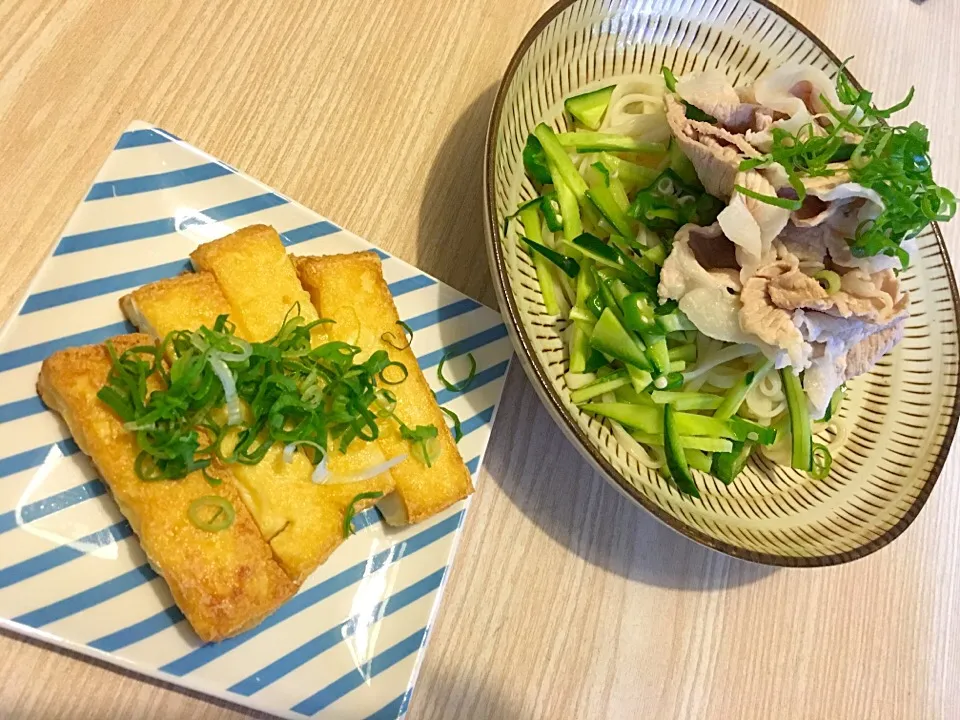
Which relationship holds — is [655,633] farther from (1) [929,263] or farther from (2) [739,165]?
(1) [929,263]

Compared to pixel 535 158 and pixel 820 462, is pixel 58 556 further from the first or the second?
pixel 820 462

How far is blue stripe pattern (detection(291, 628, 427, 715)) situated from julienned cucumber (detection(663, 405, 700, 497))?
666 millimetres

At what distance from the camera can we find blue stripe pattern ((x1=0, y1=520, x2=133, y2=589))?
1187mm

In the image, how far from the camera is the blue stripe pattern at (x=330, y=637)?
1324mm

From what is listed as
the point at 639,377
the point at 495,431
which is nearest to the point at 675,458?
the point at 639,377

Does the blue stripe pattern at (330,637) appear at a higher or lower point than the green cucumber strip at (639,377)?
lower

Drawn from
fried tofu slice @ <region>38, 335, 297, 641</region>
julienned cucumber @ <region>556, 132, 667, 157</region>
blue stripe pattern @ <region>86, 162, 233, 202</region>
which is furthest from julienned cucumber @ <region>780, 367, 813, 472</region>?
blue stripe pattern @ <region>86, 162, 233, 202</region>

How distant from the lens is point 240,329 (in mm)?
1444

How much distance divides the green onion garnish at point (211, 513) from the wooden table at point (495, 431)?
37 centimetres

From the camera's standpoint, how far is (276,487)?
138cm

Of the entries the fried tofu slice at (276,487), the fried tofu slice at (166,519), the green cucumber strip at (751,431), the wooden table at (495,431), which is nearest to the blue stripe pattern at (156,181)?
the wooden table at (495,431)

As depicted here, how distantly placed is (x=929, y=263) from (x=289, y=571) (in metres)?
1.86

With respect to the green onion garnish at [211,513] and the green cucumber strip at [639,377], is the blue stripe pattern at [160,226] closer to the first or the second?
the green onion garnish at [211,513]

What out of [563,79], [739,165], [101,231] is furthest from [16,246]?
[739,165]
